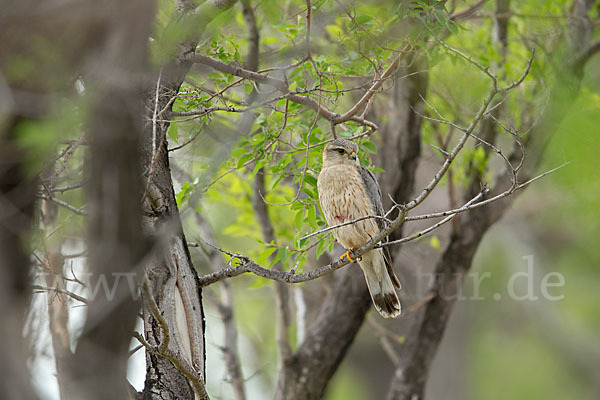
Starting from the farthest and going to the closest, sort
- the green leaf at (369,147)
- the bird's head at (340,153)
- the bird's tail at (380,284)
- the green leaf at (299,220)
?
the bird's tail at (380,284)
the bird's head at (340,153)
the green leaf at (369,147)
the green leaf at (299,220)

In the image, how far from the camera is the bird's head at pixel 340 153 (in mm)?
4477

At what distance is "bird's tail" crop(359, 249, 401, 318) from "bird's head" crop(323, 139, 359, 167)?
2.22ft

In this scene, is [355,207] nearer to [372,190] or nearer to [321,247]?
[372,190]

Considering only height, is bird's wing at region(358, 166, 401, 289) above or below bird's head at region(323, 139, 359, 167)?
below

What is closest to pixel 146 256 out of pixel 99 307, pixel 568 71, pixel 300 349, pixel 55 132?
pixel 99 307

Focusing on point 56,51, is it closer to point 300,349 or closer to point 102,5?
point 102,5

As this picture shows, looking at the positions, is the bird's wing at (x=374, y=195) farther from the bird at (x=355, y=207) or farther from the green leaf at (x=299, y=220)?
the green leaf at (x=299, y=220)

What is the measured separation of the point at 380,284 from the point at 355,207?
60 centimetres

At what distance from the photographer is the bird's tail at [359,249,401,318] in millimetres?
4594

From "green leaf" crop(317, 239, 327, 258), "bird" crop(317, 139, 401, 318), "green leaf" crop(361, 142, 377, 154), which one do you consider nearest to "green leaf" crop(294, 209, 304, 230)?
"green leaf" crop(317, 239, 327, 258)

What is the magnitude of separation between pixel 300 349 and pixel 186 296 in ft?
7.78

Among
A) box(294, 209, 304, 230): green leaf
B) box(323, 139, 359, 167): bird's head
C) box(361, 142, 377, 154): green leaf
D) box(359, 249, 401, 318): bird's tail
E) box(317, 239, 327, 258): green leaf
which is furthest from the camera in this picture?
box(359, 249, 401, 318): bird's tail

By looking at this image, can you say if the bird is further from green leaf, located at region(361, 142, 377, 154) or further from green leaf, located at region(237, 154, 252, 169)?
green leaf, located at region(237, 154, 252, 169)

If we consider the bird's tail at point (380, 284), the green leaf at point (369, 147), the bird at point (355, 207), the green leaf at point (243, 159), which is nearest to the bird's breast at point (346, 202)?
the bird at point (355, 207)
